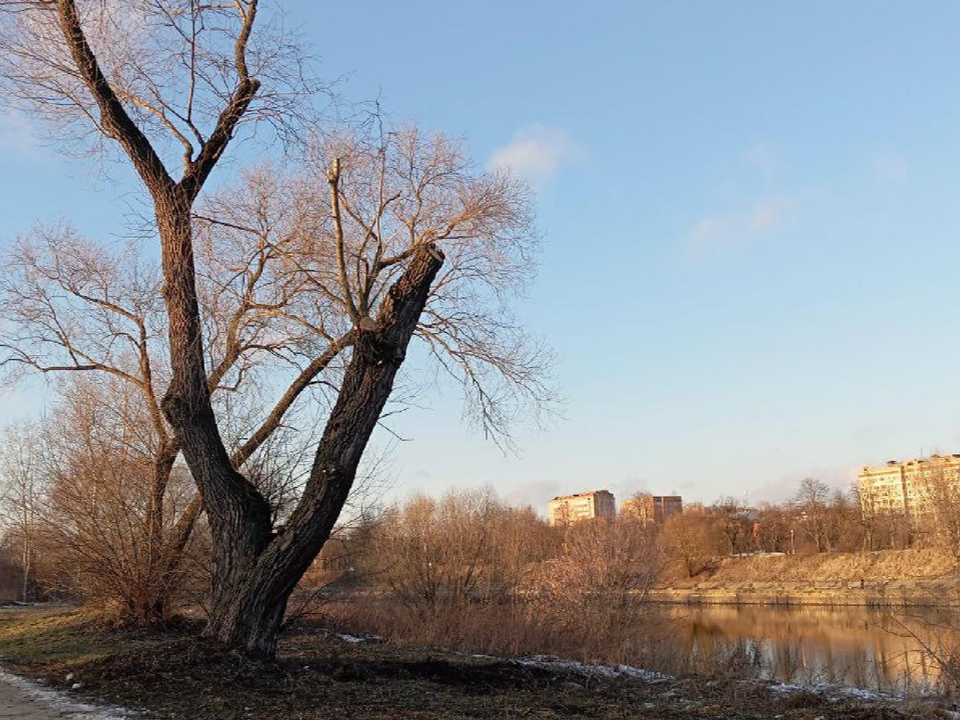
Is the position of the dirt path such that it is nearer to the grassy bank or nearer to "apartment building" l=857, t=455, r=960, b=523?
the grassy bank

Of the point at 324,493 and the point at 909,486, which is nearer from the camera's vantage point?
the point at 324,493

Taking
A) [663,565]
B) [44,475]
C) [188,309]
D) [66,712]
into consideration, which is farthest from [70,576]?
[663,565]

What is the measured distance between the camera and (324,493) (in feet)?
32.9

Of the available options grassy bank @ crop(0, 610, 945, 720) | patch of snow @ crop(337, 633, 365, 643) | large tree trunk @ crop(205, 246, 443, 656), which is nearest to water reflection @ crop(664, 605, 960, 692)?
grassy bank @ crop(0, 610, 945, 720)

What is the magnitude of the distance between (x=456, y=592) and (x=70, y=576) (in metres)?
9.48

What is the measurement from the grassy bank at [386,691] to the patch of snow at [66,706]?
0.63 ft

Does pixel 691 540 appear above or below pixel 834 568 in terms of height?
above

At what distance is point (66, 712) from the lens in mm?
7746

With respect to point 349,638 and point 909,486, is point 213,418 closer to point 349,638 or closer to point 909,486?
point 349,638

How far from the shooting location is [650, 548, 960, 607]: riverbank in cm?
4422

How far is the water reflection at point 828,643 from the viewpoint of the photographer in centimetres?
1470

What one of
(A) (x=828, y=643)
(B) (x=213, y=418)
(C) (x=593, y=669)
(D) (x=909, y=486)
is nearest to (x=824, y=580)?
(D) (x=909, y=486)

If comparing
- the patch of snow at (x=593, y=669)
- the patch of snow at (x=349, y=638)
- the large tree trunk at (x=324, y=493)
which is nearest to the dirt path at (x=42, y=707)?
the large tree trunk at (x=324, y=493)

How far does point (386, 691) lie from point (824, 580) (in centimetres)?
4951
